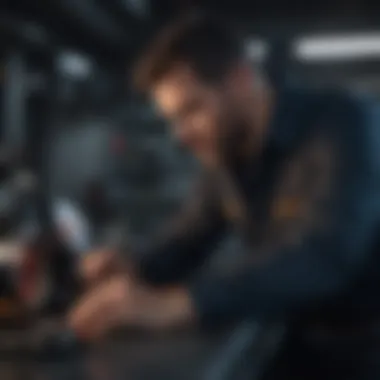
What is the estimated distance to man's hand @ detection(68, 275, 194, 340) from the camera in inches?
44.7

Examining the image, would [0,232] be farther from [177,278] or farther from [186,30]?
[186,30]

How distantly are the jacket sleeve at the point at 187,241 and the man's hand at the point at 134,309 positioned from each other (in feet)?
1.01

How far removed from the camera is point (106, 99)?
4941mm

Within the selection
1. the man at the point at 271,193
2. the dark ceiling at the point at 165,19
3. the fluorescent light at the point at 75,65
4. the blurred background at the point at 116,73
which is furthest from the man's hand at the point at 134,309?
the fluorescent light at the point at 75,65

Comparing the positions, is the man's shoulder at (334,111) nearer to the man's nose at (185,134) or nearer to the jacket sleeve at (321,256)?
the jacket sleeve at (321,256)

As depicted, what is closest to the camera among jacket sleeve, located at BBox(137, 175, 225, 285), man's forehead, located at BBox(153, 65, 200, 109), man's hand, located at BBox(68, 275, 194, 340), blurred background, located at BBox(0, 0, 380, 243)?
man's hand, located at BBox(68, 275, 194, 340)

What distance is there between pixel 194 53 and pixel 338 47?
10.2ft

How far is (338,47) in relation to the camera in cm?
426

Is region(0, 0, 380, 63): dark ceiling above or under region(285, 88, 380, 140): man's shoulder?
above

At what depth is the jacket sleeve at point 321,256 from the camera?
114 cm

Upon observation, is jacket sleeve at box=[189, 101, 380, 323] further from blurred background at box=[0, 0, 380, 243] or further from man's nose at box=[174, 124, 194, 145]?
blurred background at box=[0, 0, 380, 243]

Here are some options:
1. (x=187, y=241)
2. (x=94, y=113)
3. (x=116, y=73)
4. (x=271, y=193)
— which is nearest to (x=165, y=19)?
(x=116, y=73)

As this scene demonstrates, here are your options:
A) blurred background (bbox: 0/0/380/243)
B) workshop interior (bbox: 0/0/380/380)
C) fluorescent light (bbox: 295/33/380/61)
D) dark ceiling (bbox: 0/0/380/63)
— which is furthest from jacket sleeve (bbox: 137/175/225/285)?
fluorescent light (bbox: 295/33/380/61)

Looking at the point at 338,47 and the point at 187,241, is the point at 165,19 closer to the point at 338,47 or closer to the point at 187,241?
the point at 338,47
